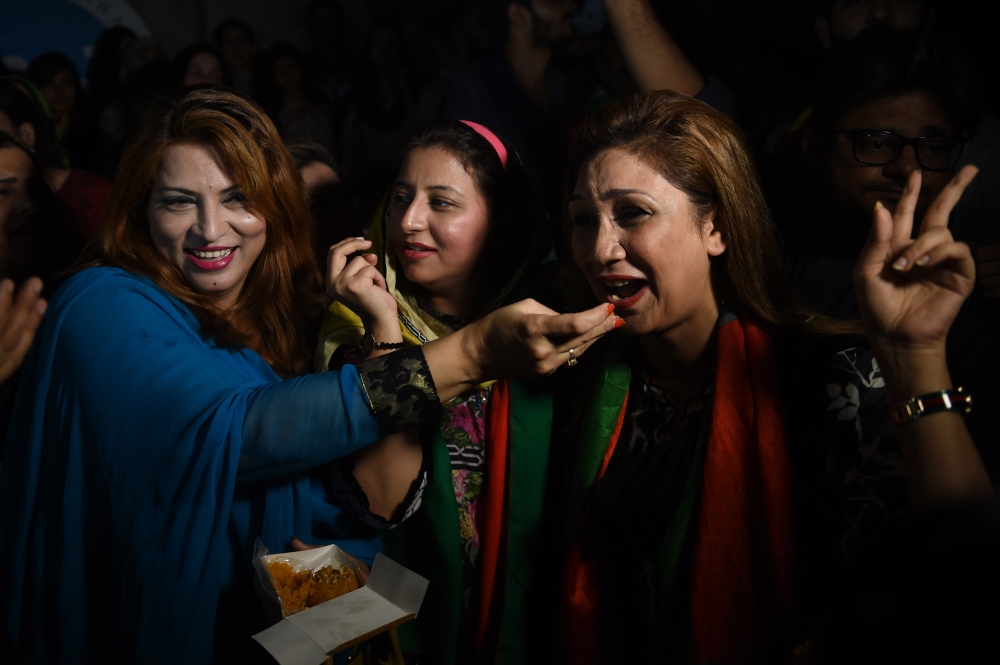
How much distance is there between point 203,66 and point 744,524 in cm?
341

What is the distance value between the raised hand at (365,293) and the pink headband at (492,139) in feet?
1.79

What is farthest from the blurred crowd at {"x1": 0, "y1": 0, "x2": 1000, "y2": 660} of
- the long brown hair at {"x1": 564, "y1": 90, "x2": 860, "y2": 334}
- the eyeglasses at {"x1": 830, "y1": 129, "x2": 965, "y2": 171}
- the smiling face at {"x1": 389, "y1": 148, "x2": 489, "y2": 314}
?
the smiling face at {"x1": 389, "y1": 148, "x2": 489, "y2": 314}

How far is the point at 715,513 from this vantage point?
4.56 ft

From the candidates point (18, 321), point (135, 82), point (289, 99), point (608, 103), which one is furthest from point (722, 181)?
point (135, 82)

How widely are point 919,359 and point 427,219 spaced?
1.18m

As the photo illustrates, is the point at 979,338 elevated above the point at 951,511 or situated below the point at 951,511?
above

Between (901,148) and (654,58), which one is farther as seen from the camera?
(654,58)

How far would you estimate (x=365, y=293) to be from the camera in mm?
1603

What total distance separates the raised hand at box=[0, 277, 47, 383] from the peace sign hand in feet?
6.08

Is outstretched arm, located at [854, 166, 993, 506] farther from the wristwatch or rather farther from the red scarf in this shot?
the wristwatch

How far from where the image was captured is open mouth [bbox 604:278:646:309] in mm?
1512

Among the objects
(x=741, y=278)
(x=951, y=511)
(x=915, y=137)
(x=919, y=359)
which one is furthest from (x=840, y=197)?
(x=951, y=511)

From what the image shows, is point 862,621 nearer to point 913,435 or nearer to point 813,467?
point 813,467

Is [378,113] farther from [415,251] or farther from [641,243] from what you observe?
[641,243]
